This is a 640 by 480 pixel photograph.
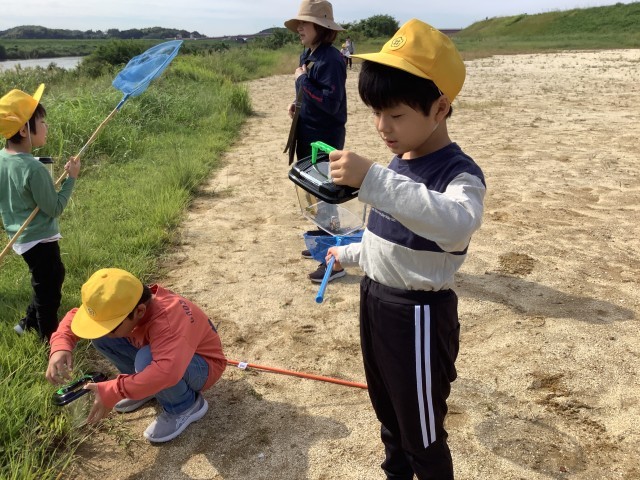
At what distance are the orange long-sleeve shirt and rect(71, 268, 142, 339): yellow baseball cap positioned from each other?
162 mm

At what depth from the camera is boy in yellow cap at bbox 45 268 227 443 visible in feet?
6.36

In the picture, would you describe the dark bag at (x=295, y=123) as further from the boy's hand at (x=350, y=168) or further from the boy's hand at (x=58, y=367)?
the boy's hand at (x=350, y=168)

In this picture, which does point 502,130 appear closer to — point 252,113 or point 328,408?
point 252,113

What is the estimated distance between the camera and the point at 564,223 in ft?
14.6

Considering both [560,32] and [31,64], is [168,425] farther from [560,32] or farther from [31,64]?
[560,32]

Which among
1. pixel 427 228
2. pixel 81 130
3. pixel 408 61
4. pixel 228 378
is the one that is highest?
pixel 408 61

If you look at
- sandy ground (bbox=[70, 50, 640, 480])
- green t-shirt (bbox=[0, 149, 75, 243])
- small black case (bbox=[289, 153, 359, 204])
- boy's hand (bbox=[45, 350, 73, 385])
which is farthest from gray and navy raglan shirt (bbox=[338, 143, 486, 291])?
green t-shirt (bbox=[0, 149, 75, 243])

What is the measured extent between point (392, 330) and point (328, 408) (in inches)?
43.4

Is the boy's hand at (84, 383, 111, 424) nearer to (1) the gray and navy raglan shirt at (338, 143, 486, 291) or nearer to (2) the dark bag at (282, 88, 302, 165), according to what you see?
(1) the gray and navy raglan shirt at (338, 143, 486, 291)

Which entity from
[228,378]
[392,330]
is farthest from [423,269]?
[228,378]

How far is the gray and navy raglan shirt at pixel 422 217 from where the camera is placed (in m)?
1.16

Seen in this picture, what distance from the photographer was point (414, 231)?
122cm

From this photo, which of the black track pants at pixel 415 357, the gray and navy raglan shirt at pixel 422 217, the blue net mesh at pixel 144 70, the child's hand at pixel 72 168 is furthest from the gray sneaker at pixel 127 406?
the blue net mesh at pixel 144 70

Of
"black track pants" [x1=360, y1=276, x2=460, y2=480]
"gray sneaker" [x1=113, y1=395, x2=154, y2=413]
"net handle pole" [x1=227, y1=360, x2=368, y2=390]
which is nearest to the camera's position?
"black track pants" [x1=360, y1=276, x2=460, y2=480]
